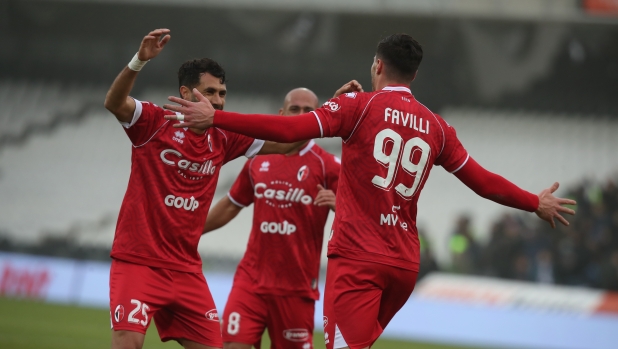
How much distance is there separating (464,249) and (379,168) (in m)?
14.6

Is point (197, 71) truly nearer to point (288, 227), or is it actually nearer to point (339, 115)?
point (339, 115)

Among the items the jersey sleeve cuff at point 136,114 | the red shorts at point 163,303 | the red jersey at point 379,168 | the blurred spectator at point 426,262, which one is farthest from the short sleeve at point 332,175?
the blurred spectator at point 426,262

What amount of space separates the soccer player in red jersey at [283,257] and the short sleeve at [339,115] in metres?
1.85

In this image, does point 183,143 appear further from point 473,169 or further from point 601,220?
point 601,220

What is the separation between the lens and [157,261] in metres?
5.41

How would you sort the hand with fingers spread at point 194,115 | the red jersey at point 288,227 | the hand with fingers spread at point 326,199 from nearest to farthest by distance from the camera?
the hand with fingers spread at point 194,115
the hand with fingers spread at point 326,199
the red jersey at point 288,227

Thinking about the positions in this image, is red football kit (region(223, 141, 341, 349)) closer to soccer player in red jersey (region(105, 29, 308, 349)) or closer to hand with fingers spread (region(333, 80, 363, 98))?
soccer player in red jersey (region(105, 29, 308, 349))

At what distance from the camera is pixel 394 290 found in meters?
5.16

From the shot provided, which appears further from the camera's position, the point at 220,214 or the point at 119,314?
the point at 220,214

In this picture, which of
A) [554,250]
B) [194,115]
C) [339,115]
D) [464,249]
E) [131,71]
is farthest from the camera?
[464,249]

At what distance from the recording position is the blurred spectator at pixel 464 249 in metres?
18.7

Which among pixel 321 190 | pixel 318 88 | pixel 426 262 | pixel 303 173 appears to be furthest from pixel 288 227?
pixel 318 88

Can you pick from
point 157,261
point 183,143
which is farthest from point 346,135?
point 157,261

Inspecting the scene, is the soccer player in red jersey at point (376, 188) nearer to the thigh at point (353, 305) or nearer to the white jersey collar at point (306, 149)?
the thigh at point (353, 305)
